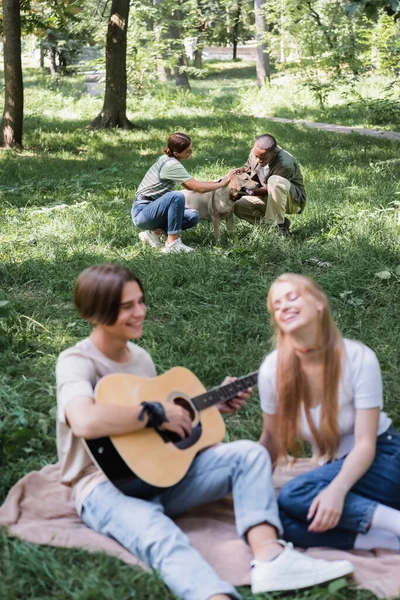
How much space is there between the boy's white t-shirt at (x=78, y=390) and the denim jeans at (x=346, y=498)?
0.70 m

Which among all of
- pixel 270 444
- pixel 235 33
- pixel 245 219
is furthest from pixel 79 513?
pixel 235 33

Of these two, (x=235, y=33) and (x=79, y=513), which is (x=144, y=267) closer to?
(x=79, y=513)

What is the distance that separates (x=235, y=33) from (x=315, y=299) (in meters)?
44.9

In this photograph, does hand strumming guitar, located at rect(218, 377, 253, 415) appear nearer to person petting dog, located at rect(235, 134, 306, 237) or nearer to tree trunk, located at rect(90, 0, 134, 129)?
person petting dog, located at rect(235, 134, 306, 237)

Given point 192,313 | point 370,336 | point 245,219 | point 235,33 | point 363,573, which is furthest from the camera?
point 235,33

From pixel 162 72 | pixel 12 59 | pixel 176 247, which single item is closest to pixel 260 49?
pixel 162 72

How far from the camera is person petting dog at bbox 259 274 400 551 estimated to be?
281 cm

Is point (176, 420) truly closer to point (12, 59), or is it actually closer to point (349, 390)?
point (349, 390)

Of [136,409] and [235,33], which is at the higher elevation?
[235,33]

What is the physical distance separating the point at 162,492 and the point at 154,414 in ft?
1.13

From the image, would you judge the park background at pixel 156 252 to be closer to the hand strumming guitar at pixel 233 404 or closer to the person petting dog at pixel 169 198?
the person petting dog at pixel 169 198

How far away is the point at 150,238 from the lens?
7176 millimetres

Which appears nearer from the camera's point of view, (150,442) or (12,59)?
(150,442)

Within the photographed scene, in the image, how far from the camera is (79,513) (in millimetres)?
2953
